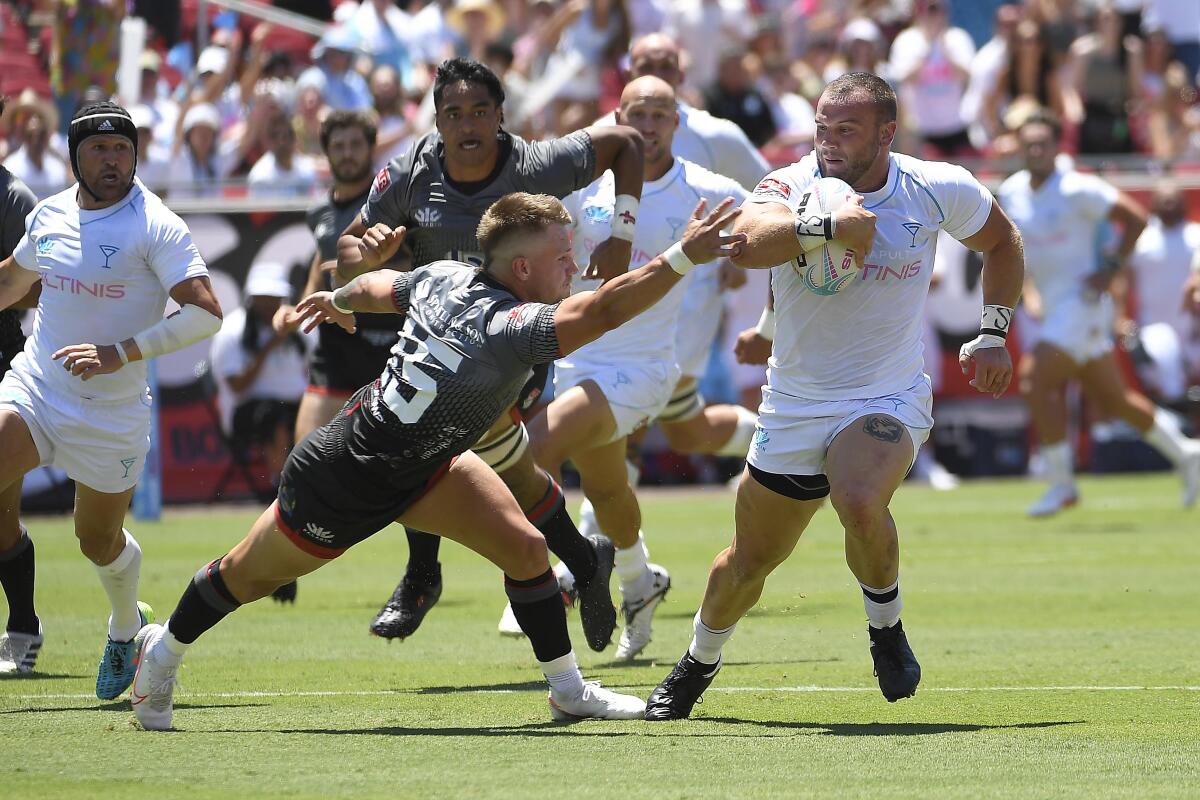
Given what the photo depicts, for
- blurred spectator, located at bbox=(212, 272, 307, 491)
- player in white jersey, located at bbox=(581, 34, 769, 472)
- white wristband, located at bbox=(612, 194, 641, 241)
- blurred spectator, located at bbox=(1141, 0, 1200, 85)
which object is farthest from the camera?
blurred spectator, located at bbox=(1141, 0, 1200, 85)

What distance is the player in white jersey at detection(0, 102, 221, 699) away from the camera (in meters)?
7.75

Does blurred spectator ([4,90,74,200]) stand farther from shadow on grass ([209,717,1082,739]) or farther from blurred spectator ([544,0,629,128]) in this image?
shadow on grass ([209,717,1082,739])

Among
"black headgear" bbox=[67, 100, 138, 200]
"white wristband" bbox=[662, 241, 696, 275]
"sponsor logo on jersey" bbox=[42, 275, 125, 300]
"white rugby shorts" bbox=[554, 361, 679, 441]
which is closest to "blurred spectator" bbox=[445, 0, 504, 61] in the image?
"white rugby shorts" bbox=[554, 361, 679, 441]

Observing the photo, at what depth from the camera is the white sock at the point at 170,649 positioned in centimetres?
689

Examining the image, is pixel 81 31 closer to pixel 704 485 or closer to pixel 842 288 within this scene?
pixel 704 485

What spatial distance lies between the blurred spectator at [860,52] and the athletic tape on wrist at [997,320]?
13169 millimetres

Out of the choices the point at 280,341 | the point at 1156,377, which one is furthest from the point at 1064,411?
the point at 280,341

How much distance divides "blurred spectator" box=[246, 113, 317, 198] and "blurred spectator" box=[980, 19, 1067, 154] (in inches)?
318

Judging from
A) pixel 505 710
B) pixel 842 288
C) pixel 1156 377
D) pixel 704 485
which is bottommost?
pixel 704 485

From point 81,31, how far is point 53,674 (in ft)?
34.7

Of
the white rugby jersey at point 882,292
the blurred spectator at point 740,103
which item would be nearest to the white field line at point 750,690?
the white rugby jersey at point 882,292

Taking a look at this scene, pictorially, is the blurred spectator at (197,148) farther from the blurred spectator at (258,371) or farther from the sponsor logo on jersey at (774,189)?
the sponsor logo on jersey at (774,189)

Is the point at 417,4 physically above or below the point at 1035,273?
above

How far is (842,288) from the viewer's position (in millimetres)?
7027
